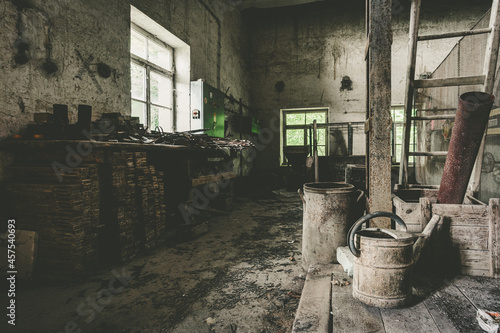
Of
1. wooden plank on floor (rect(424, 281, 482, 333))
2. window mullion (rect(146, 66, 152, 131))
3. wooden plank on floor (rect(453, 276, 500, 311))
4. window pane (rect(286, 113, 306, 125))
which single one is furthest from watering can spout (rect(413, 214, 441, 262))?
window pane (rect(286, 113, 306, 125))

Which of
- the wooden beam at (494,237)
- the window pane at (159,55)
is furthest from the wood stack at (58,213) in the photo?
the window pane at (159,55)

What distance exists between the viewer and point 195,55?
634cm

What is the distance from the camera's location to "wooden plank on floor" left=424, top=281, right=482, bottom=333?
1.35 m

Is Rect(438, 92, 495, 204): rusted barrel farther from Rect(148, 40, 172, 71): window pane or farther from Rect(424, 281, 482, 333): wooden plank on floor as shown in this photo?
Rect(148, 40, 172, 71): window pane

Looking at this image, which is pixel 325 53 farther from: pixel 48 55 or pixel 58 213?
pixel 58 213

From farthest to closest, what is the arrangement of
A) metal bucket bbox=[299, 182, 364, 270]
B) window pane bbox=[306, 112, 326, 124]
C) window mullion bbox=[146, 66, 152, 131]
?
window pane bbox=[306, 112, 326, 124] → window mullion bbox=[146, 66, 152, 131] → metal bucket bbox=[299, 182, 364, 270]

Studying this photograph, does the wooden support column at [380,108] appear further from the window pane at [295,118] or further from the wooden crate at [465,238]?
the window pane at [295,118]

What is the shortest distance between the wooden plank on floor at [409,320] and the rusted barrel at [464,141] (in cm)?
100

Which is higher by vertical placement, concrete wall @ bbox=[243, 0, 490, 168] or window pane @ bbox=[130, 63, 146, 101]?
concrete wall @ bbox=[243, 0, 490, 168]

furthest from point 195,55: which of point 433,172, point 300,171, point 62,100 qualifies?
point 433,172

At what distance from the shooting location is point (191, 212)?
166 inches

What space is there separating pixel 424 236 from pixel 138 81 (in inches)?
195

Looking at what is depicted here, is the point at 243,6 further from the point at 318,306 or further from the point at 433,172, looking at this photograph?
the point at 318,306

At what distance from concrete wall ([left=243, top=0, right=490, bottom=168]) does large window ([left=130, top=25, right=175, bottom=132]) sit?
16.4 feet
